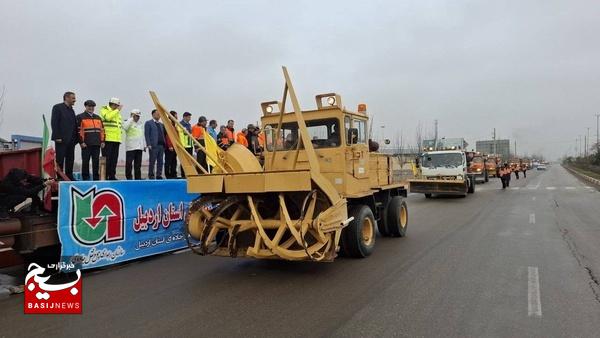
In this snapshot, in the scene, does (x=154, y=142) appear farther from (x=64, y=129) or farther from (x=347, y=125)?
(x=347, y=125)

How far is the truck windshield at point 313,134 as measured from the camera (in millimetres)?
7809

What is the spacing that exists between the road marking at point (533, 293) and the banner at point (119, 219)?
246 inches

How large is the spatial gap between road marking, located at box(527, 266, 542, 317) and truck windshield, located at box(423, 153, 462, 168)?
14465 mm

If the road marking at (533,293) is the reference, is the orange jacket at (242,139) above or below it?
above

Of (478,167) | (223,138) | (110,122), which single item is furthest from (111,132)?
(478,167)

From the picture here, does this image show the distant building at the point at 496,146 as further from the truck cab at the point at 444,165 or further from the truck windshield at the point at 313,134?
the truck windshield at the point at 313,134

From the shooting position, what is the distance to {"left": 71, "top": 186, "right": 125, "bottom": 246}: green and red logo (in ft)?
22.7

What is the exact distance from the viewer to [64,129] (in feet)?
26.4

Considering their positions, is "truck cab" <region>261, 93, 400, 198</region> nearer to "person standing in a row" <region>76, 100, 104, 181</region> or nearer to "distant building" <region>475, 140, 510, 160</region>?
"person standing in a row" <region>76, 100, 104, 181</region>

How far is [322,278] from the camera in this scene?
647cm

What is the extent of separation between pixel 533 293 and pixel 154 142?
8.20m

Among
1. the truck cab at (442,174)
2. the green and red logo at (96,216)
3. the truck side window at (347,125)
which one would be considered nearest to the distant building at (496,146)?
the truck cab at (442,174)

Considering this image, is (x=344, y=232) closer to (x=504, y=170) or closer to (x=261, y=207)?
(x=261, y=207)

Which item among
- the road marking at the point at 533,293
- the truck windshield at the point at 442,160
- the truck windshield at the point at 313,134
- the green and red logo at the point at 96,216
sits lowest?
the road marking at the point at 533,293
